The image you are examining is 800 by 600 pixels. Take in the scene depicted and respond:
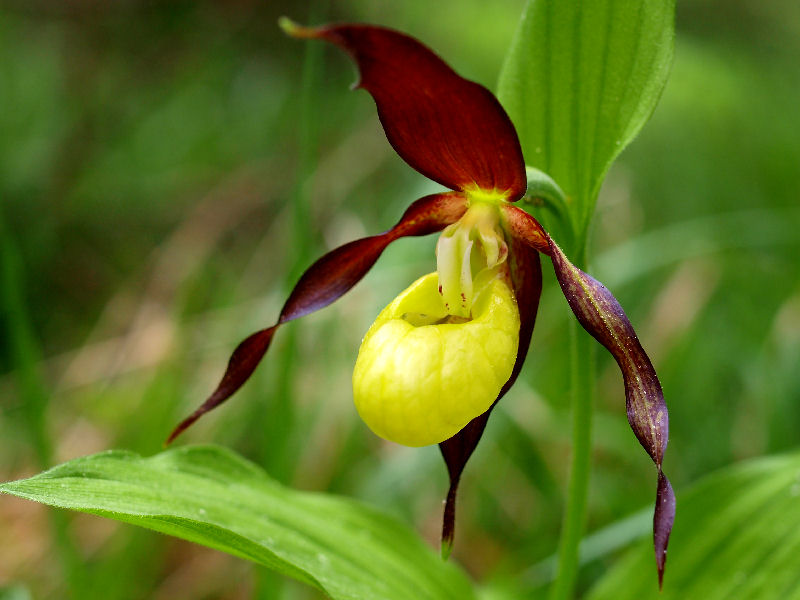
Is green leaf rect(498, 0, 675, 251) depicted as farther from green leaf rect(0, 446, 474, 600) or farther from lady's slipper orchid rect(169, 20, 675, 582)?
green leaf rect(0, 446, 474, 600)

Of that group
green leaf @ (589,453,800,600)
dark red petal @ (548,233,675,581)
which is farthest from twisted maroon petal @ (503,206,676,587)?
green leaf @ (589,453,800,600)

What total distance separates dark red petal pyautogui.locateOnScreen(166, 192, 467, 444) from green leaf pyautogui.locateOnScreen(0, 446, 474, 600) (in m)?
0.09

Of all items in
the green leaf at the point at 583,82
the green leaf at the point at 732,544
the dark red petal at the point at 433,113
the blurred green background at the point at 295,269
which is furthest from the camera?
the blurred green background at the point at 295,269

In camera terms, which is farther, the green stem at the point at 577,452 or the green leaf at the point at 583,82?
the green stem at the point at 577,452

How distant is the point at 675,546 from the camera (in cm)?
114

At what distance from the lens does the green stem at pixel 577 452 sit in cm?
104

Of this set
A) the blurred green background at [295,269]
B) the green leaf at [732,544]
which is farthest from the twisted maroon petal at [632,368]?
the blurred green background at [295,269]

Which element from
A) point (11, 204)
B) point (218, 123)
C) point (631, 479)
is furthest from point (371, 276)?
point (218, 123)

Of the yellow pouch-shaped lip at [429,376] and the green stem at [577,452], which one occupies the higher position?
the yellow pouch-shaped lip at [429,376]

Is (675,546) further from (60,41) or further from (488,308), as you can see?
(60,41)

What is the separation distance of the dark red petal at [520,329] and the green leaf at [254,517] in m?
0.16

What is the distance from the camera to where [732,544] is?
3.57 feet

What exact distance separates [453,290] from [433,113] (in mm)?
259

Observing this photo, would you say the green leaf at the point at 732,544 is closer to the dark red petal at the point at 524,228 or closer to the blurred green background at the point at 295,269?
the blurred green background at the point at 295,269
